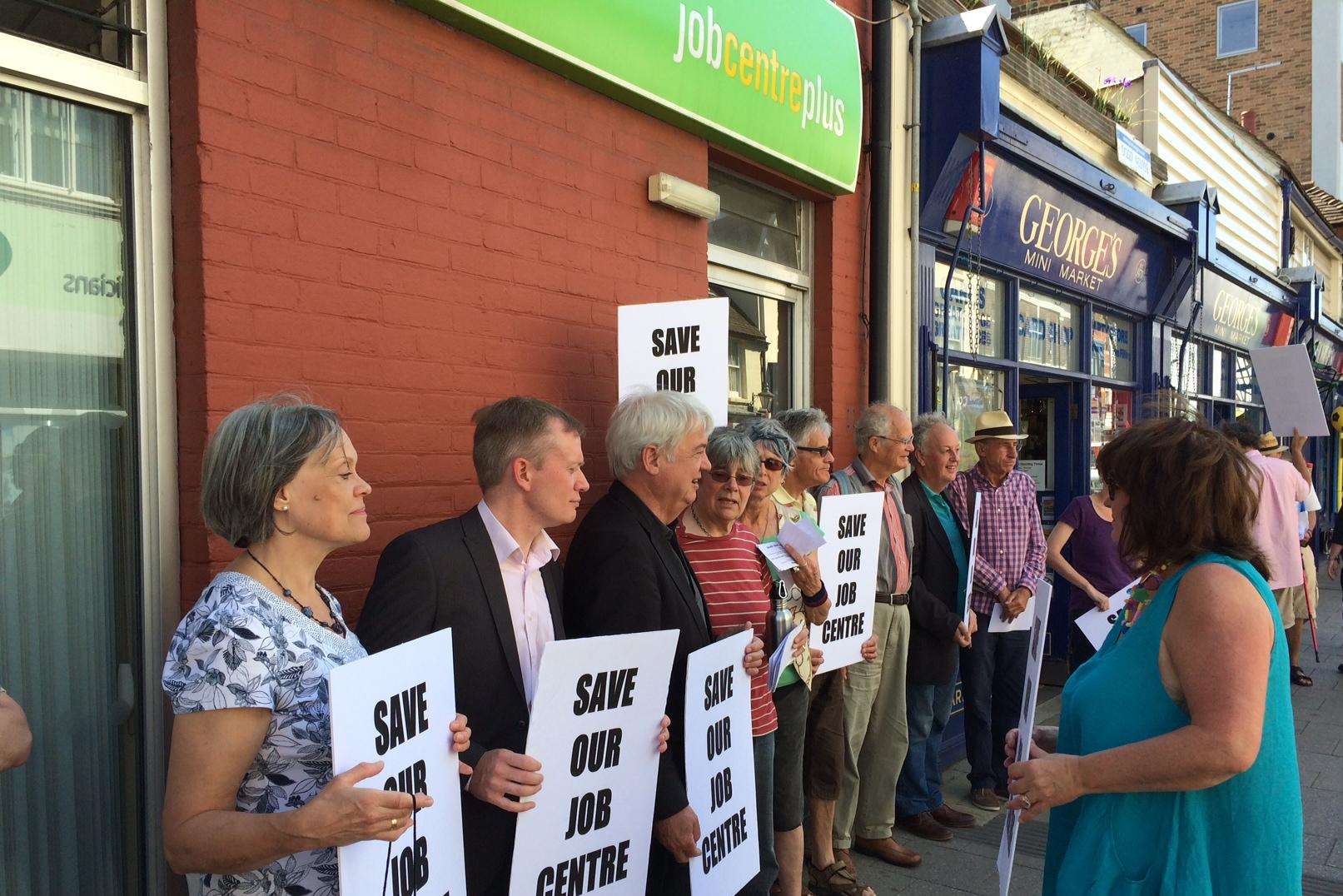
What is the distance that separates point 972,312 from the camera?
7.28m

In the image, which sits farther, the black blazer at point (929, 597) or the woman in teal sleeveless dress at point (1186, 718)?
the black blazer at point (929, 597)

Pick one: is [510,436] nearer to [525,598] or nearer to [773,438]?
[525,598]

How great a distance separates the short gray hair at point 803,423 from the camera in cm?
428

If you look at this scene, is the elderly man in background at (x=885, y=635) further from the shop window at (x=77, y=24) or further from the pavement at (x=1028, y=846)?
the shop window at (x=77, y=24)

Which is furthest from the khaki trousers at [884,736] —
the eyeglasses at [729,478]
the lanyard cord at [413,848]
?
the lanyard cord at [413,848]

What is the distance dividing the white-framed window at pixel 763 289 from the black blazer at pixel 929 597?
0.90 m

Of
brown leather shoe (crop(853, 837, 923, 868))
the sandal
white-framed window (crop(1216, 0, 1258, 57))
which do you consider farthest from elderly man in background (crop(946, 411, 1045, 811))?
white-framed window (crop(1216, 0, 1258, 57))

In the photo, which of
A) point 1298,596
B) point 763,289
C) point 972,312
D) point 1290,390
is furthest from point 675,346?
point 1290,390

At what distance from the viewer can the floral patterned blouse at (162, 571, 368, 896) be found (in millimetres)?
1806

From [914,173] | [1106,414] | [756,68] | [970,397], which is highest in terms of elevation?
[756,68]

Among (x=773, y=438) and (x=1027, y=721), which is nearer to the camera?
(x=1027, y=721)

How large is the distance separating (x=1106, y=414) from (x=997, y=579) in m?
5.46

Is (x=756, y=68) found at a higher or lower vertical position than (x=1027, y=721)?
higher

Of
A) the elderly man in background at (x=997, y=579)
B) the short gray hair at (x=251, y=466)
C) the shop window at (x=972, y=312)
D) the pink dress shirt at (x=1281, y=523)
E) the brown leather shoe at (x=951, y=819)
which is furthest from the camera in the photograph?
the pink dress shirt at (x=1281, y=523)
